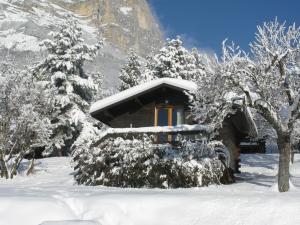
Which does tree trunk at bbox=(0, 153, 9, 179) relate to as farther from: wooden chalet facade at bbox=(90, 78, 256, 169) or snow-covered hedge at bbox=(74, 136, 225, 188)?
snow-covered hedge at bbox=(74, 136, 225, 188)

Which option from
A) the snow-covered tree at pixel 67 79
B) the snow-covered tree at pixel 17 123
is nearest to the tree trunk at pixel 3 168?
the snow-covered tree at pixel 17 123

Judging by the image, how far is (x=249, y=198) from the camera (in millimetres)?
11344

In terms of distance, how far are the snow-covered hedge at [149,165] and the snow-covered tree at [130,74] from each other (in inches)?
1298

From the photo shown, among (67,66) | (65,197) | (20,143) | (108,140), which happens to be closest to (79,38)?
(67,66)


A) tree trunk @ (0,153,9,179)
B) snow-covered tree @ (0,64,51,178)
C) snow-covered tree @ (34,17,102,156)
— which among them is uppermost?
snow-covered tree @ (34,17,102,156)

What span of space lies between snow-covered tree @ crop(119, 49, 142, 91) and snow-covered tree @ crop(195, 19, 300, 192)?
3427cm

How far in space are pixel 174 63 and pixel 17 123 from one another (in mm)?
24109

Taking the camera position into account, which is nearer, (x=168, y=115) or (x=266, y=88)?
(x=266, y=88)

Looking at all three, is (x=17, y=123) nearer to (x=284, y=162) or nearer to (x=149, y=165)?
(x=149, y=165)

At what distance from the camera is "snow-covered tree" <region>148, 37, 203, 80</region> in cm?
4812

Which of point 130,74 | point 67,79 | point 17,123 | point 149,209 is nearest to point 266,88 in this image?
point 149,209

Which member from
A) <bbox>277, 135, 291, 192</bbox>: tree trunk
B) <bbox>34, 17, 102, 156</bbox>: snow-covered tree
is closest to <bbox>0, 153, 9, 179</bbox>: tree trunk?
<bbox>34, 17, 102, 156</bbox>: snow-covered tree

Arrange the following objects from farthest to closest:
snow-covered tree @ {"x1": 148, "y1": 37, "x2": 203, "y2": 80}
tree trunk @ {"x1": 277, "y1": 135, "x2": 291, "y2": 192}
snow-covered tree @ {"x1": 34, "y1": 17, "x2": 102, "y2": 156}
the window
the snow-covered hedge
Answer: snow-covered tree @ {"x1": 148, "y1": 37, "x2": 203, "y2": 80} < snow-covered tree @ {"x1": 34, "y1": 17, "x2": 102, "y2": 156} < the window < the snow-covered hedge < tree trunk @ {"x1": 277, "y1": 135, "x2": 291, "y2": 192}

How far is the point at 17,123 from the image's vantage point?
89.5ft
